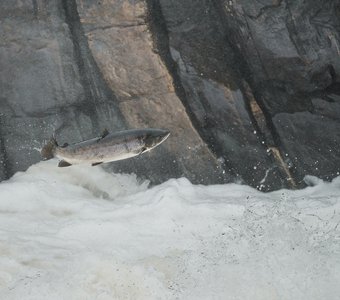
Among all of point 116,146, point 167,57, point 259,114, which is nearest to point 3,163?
point 167,57

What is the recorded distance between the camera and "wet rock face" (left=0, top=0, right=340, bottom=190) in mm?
6012

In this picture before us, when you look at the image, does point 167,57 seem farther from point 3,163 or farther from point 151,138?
point 3,163

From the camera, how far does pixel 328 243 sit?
4.70m

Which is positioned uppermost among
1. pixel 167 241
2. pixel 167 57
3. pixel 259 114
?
pixel 167 57

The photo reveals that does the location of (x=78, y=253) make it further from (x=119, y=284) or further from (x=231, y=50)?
(x=231, y=50)

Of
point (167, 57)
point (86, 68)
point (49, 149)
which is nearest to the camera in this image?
point (49, 149)

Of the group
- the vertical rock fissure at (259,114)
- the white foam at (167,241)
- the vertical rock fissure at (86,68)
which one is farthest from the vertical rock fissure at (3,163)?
the vertical rock fissure at (259,114)

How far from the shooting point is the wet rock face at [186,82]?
237 inches

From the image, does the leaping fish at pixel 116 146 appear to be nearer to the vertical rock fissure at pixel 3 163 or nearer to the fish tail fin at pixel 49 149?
the fish tail fin at pixel 49 149

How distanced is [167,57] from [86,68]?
1.17 meters

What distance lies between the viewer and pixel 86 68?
6.91m

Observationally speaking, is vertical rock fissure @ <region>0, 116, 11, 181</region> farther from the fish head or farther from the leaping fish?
the fish head

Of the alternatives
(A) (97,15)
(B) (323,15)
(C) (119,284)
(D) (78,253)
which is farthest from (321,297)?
(A) (97,15)

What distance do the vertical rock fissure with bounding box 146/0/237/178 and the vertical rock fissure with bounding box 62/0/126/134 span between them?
0.86 metres
